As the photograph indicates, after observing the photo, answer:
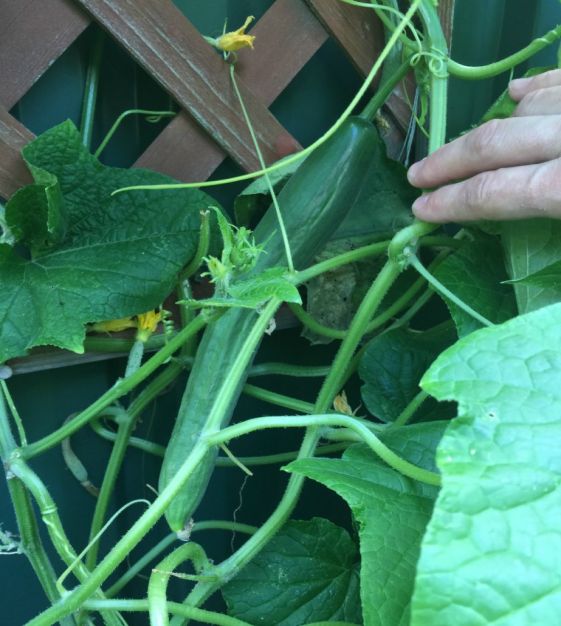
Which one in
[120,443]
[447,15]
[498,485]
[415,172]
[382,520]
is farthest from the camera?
[447,15]

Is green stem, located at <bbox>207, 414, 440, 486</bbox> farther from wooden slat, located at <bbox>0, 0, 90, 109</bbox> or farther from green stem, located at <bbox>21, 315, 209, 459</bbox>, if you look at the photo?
wooden slat, located at <bbox>0, 0, 90, 109</bbox>

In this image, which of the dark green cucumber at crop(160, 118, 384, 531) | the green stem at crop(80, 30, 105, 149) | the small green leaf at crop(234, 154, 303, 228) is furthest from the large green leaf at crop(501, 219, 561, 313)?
the green stem at crop(80, 30, 105, 149)

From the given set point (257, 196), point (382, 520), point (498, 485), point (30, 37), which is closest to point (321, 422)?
point (382, 520)

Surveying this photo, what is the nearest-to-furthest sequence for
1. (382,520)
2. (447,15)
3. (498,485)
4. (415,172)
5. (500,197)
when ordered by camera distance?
(498,485)
(382,520)
(500,197)
(415,172)
(447,15)

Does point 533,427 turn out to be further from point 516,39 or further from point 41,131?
point 516,39

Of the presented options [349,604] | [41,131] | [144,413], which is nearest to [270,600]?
[349,604]

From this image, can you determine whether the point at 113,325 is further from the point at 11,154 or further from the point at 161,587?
the point at 161,587
